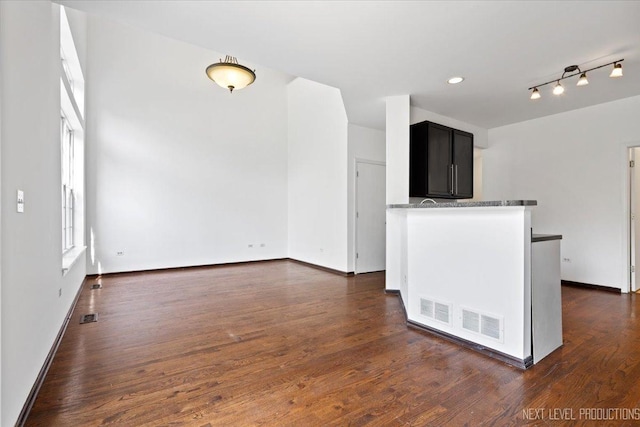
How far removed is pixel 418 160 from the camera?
451cm

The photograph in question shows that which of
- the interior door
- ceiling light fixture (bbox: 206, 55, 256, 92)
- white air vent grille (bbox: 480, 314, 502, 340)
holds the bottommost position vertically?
white air vent grille (bbox: 480, 314, 502, 340)

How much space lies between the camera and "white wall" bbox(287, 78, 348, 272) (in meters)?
5.68

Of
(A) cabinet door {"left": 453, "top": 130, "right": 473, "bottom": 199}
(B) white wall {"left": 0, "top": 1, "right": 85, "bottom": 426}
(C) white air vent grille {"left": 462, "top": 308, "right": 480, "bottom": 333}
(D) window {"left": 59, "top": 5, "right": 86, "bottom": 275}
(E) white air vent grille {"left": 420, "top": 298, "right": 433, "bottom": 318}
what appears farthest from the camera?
(A) cabinet door {"left": 453, "top": 130, "right": 473, "bottom": 199}

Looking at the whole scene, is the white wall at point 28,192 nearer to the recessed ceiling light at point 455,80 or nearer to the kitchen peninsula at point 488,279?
the kitchen peninsula at point 488,279

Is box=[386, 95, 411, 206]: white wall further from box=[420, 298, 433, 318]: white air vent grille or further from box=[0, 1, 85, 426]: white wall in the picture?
box=[0, 1, 85, 426]: white wall

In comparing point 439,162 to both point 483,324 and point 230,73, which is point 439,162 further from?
point 230,73

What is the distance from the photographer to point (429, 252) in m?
2.88

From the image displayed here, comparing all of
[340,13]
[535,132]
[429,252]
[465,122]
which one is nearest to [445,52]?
[340,13]

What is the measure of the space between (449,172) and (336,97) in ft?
8.24

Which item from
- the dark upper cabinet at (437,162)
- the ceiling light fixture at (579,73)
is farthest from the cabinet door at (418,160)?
the ceiling light fixture at (579,73)

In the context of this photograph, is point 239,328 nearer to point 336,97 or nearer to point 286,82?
point 336,97

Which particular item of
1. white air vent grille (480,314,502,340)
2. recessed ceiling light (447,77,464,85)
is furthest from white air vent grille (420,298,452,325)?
recessed ceiling light (447,77,464,85)

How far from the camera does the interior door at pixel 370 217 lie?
18.6 ft

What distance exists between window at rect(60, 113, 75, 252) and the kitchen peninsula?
4.42m
